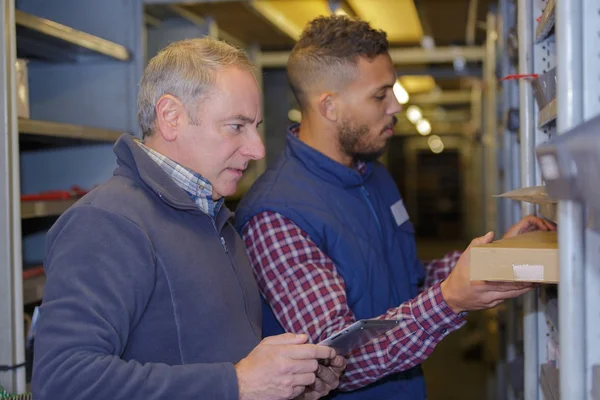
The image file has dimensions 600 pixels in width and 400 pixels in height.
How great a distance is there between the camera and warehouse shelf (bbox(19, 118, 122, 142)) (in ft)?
7.82

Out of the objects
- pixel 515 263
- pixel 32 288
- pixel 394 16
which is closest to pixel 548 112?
pixel 515 263

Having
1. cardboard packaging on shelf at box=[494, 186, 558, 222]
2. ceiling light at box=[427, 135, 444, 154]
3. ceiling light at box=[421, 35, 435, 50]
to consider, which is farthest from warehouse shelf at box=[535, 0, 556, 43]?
ceiling light at box=[427, 135, 444, 154]

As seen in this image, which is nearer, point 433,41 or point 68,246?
point 68,246

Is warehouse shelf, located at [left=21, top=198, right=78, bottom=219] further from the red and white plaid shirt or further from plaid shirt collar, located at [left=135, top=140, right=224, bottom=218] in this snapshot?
plaid shirt collar, located at [left=135, top=140, right=224, bottom=218]

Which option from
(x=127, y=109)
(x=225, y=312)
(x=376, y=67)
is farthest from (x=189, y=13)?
(x=225, y=312)

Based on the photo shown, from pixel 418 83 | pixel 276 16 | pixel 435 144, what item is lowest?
pixel 435 144

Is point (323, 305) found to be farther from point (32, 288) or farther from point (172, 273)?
point (32, 288)

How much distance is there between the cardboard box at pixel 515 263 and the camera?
138 centimetres

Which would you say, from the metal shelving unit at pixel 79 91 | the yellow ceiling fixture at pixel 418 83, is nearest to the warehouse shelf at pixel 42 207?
the metal shelving unit at pixel 79 91

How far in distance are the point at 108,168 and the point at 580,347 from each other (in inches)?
99.7

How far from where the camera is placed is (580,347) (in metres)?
1.20

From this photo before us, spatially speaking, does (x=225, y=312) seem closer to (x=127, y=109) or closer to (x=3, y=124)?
(x=3, y=124)

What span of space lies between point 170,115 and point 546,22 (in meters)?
0.88

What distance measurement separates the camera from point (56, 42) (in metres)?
2.85
